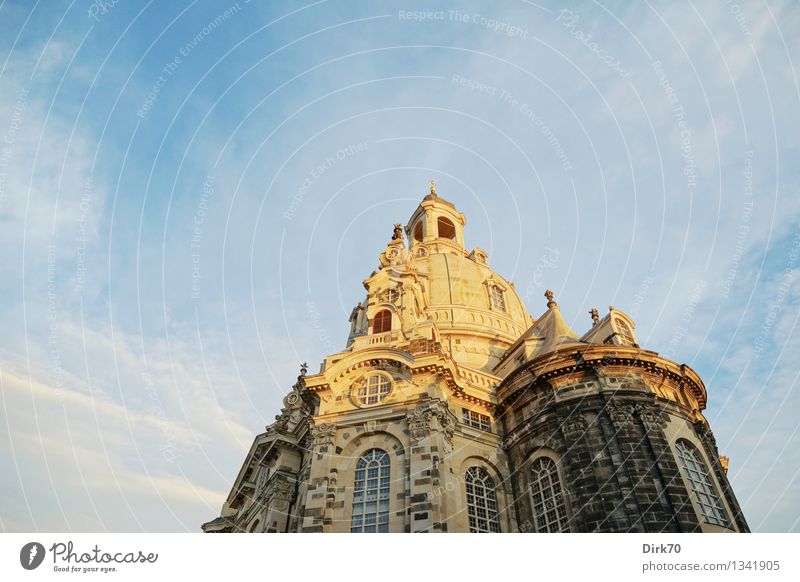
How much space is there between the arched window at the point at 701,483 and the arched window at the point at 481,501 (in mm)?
9565

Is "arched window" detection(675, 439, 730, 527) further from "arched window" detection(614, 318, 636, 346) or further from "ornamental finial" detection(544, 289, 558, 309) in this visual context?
"ornamental finial" detection(544, 289, 558, 309)

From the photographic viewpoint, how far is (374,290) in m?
38.3

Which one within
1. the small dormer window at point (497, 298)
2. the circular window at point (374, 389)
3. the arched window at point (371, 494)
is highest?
the small dormer window at point (497, 298)

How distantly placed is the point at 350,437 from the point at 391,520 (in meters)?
5.25

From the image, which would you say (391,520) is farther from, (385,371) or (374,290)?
(374,290)

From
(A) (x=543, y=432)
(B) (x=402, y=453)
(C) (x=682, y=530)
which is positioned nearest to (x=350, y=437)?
(B) (x=402, y=453)

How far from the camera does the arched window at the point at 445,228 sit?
66000 mm

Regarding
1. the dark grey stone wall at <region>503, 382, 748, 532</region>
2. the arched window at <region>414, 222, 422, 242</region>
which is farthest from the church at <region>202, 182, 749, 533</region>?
the arched window at <region>414, 222, 422, 242</region>

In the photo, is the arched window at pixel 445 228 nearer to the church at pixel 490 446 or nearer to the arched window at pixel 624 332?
the church at pixel 490 446

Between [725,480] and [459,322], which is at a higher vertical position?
[459,322]

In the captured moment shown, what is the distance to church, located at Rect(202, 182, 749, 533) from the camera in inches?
940

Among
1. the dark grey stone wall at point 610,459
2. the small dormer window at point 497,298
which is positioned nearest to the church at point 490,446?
the dark grey stone wall at point 610,459

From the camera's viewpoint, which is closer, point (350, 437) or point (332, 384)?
point (350, 437)
